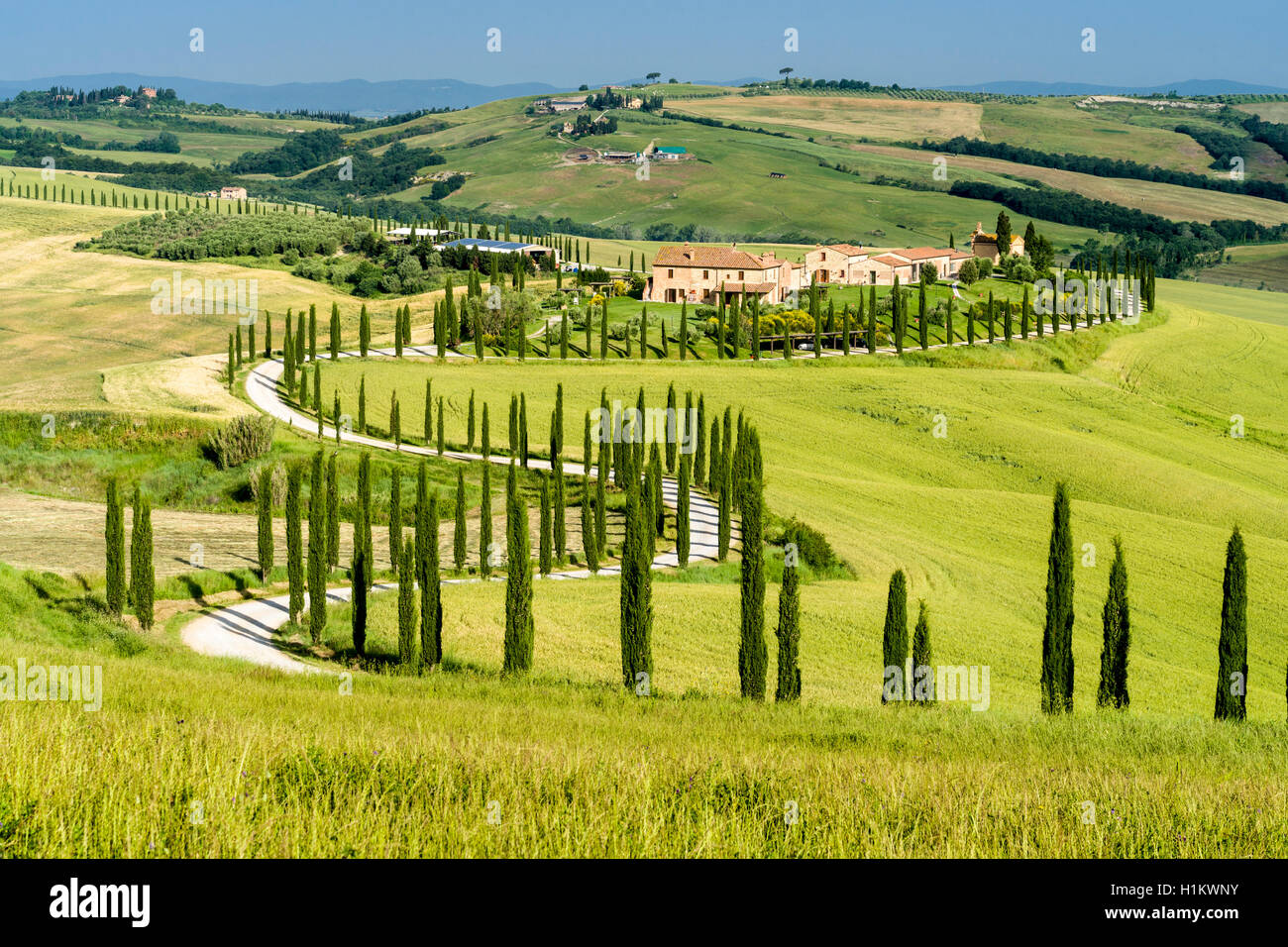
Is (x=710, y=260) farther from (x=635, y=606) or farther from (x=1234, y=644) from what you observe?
(x=1234, y=644)

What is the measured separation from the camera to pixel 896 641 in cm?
3234

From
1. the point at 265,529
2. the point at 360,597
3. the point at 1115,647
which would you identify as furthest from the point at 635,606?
the point at 265,529

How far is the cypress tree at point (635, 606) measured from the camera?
109 feet

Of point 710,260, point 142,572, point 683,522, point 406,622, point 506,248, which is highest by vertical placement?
point 506,248

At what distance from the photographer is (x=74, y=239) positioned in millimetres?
182250

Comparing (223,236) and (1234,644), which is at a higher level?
(223,236)

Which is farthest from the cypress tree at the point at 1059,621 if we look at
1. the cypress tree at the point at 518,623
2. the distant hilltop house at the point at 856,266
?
the distant hilltop house at the point at 856,266

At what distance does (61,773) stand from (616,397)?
262 feet

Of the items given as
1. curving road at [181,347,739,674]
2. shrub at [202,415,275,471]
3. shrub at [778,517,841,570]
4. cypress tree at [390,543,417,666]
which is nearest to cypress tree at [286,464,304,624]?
curving road at [181,347,739,674]

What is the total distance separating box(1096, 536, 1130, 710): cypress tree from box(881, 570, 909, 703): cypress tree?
5552mm

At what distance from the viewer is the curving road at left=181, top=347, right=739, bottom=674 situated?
39.0 meters

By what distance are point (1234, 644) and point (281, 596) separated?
120 feet

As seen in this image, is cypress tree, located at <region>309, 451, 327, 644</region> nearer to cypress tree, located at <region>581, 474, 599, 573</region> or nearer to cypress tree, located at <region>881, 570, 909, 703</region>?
cypress tree, located at <region>581, 474, 599, 573</region>
